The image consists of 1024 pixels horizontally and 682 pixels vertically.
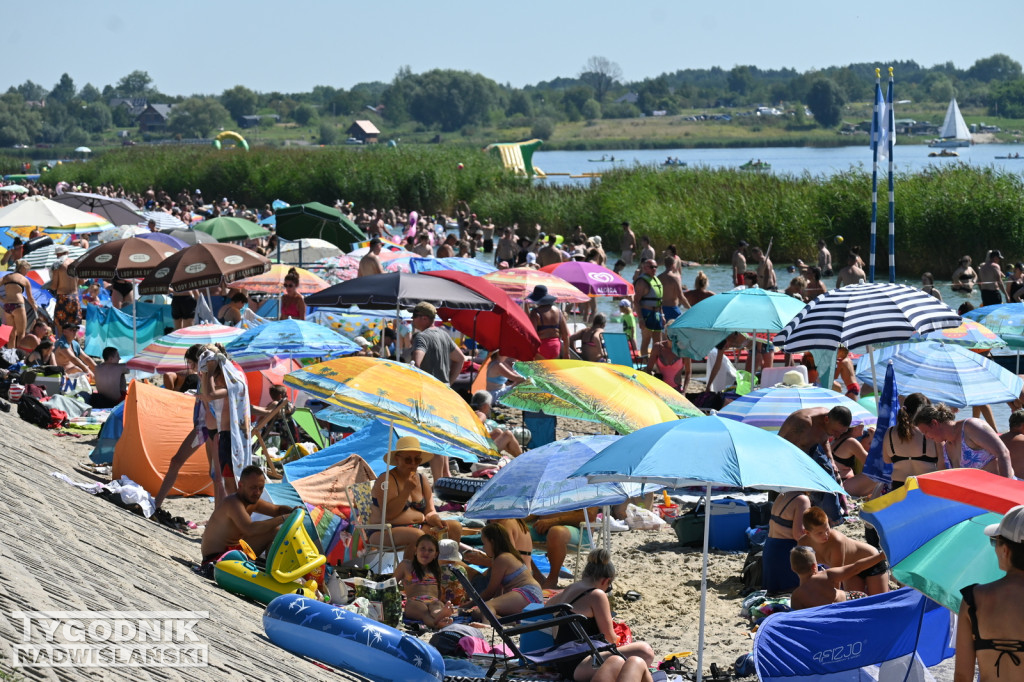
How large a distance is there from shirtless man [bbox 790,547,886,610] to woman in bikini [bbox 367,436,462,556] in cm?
242

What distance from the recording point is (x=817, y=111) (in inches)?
5886

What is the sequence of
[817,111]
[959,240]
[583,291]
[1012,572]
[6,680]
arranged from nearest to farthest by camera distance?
1. [6,680]
2. [1012,572]
3. [583,291]
4. [959,240]
5. [817,111]

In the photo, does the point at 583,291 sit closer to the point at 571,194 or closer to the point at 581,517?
the point at 581,517

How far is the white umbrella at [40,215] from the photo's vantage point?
56.0ft

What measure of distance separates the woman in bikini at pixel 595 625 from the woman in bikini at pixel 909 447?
99.7 inches

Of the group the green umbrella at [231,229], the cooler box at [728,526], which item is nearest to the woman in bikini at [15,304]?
the green umbrella at [231,229]

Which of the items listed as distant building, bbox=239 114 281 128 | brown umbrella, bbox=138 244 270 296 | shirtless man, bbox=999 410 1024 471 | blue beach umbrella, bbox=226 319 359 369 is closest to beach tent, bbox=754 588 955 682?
shirtless man, bbox=999 410 1024 471

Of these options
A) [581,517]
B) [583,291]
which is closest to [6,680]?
[581,517]

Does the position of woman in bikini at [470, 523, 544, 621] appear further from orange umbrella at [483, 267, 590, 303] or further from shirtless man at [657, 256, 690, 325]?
shirtless man at [657, 256, 690, 325]

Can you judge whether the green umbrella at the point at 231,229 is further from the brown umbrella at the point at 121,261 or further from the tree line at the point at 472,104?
the tree line at the point at 472,104

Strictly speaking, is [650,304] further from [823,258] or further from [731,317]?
[823,258]

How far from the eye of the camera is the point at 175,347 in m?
10.5

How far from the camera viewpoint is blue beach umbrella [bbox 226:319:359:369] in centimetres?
1003

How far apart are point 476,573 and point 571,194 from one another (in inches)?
1151
